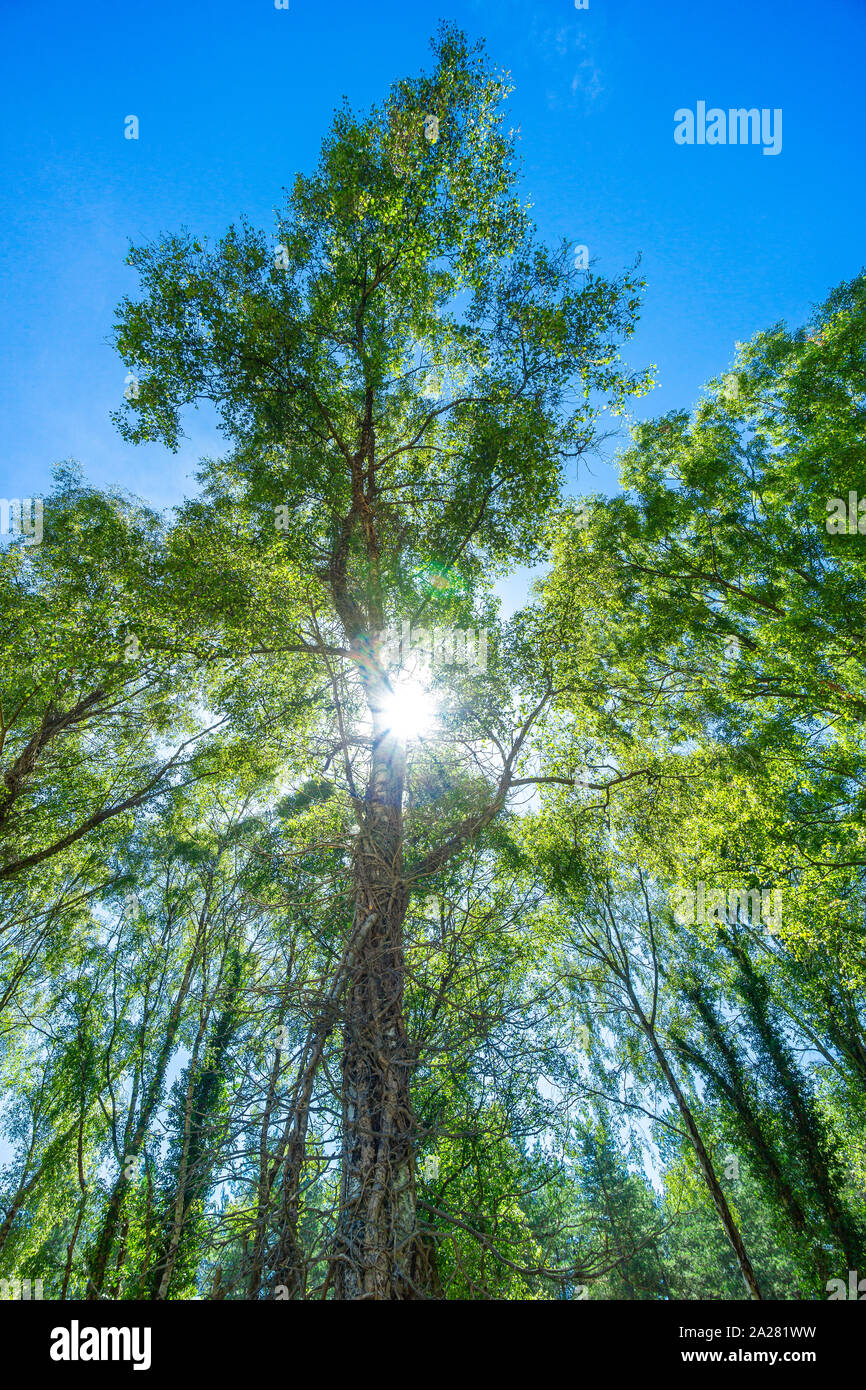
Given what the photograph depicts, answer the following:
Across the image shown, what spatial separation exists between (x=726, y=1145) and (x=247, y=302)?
59.6 feet

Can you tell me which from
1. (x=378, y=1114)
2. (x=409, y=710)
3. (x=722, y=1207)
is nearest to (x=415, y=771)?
(x=409, y=710)

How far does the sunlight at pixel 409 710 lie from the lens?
4590 millimetres

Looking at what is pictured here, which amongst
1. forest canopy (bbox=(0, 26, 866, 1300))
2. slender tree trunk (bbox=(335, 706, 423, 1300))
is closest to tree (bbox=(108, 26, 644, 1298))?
forest canopy (bbox=(0, 26, 866, 1300))

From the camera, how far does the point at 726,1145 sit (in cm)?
1162

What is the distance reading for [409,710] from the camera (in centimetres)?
488

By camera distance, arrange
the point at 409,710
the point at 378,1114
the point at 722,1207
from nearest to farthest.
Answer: the point at 378,1114 < the point at 409,710 < the point at 722,1207

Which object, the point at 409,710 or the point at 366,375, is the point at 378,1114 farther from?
the point at 366,375

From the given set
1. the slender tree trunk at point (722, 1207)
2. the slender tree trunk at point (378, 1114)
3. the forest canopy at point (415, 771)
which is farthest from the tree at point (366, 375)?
the slender tree trunk at point (722, 1207)

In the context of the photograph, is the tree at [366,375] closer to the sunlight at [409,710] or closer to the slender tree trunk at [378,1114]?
the sunlight at [409,710]

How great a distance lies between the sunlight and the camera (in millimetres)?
4590

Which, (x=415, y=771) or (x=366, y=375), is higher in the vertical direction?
(x=366, y=375)

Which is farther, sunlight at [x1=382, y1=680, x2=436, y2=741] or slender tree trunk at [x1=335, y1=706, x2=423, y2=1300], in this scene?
sunlight at [x1=382, y1=680, x2=436, y2=741]

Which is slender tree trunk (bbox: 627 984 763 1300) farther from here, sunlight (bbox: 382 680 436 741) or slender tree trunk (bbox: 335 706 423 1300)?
slender tree trunk (bbox: 335 706 423 1300)
